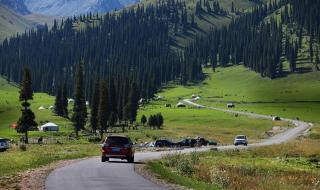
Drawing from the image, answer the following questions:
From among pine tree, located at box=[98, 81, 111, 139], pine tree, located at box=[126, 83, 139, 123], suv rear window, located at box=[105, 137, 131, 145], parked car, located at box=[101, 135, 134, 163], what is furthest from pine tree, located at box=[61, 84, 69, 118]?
parked car, located at box=[101, 135, 134, 163]

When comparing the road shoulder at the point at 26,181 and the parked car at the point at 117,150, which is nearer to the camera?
the road shoulder at the point at 26,181

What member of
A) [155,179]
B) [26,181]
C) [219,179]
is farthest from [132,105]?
[219,179]

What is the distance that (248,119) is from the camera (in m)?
152

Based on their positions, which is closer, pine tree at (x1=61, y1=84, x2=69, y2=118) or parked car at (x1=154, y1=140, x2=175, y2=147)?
parked car at (x1=154, y1=140, x2=175, y2=147)

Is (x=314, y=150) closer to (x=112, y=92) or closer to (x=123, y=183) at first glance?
(x=123, y=183)

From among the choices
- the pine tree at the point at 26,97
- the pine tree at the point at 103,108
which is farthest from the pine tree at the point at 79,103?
the pine tree at the point at 26,97

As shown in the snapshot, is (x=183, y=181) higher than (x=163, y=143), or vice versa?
(x=183, y=181)

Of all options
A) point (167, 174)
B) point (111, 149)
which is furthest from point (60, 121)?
point (167, 174)

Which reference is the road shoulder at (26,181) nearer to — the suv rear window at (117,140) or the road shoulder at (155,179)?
the road shoulder at (155,179)

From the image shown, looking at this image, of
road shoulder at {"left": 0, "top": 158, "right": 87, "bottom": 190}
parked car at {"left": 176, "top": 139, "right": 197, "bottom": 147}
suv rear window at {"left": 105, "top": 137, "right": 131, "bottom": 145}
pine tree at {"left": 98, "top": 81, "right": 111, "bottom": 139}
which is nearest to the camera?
road shoulder at {"left": 0, "top": 158, "right": 87, "bottom": 190}

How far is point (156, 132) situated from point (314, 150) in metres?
50.5

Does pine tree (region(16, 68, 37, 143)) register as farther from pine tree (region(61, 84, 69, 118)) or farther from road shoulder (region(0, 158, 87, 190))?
road shoulder (region(0, 158, 87, 190))

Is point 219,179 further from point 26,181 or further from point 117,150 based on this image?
point 117,150

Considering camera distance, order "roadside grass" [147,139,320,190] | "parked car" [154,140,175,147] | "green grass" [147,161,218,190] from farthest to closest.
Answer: "parked car" [154,140,175,147] < "roadside grass" [147,139,320,190] < "green grass" [147,161,218,190]
